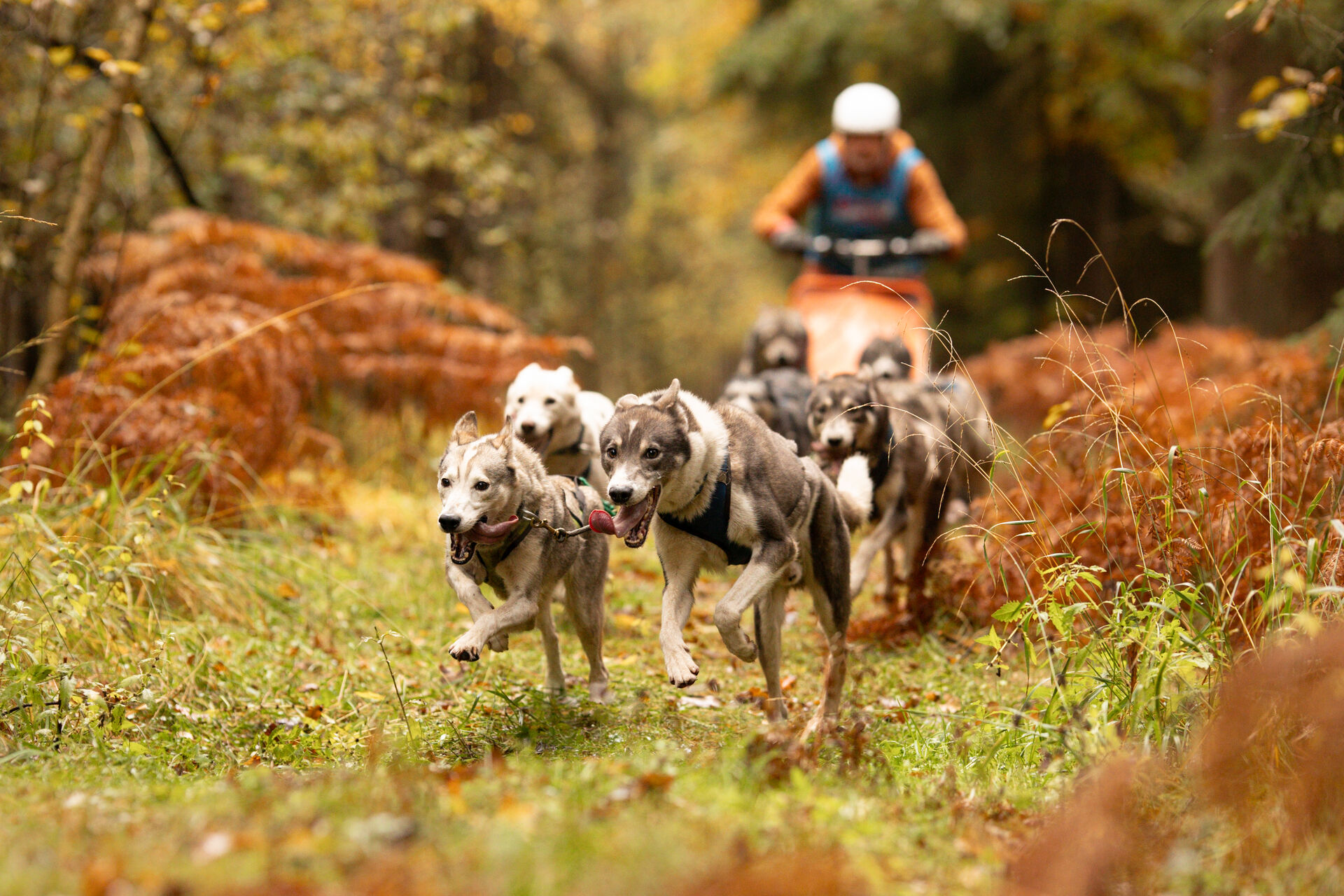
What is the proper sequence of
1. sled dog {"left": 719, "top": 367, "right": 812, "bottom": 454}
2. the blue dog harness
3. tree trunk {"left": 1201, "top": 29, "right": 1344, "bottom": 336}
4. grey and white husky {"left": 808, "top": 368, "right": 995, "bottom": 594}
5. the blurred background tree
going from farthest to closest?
1. tree trunk {"left": 1201, "top": 29, "right": 1344, "bottom": 336}
2. the blue dog harness
3. the blurred background tree
4. sled dog {"left": 719, "top": 367, "right": 812, "bottom": 454}
5. grey and white husky {"left": 808, "top": 368, "right": 995, "bottom": 594}

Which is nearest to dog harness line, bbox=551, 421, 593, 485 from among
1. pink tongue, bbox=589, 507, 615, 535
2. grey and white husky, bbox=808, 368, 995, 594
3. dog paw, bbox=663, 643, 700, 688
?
grey and white husky, bbox=808, 368, 995, 594

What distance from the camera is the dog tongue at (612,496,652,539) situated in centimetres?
437

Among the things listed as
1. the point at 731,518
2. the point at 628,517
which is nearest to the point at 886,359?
the point at 731,518

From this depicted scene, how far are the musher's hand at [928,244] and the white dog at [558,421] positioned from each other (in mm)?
3196

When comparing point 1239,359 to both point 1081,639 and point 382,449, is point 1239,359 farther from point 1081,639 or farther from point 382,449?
point 382,449

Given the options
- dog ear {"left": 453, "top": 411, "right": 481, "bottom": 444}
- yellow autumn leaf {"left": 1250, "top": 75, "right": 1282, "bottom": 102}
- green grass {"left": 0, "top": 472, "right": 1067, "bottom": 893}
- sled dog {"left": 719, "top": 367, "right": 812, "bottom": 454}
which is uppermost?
yellow autumn leaf {"left": 1250, "top": 75, "right": 1282, "bottom": 102}

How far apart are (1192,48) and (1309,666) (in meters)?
14.4

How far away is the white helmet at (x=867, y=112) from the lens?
867 centimetres

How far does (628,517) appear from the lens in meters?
4.42

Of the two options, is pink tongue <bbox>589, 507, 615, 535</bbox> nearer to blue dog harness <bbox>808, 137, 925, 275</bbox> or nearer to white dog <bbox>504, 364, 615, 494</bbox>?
white dog <bbox>504, 364, 615, 494</bbox>

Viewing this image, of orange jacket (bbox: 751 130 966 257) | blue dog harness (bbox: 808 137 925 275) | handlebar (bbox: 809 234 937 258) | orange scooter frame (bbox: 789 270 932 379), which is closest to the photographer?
orange scooter frame (bbox: 789 270 932 379)

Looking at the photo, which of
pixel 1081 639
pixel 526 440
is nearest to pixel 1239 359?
pixel 1081 639

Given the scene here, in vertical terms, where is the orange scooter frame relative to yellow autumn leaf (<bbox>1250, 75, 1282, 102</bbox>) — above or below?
below

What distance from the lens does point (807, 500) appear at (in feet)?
16.4
